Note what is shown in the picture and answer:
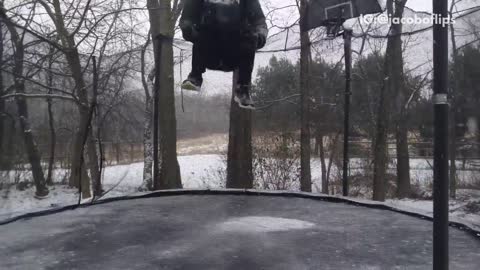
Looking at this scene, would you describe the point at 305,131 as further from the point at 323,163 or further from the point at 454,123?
the point at 454,123

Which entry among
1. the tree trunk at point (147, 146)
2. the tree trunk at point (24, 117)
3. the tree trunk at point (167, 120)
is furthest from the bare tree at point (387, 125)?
the tree trunk at point (24, 117)

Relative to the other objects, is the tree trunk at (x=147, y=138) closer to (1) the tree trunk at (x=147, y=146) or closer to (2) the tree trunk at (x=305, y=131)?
(1) the tree trunk at (x=147, y=146)

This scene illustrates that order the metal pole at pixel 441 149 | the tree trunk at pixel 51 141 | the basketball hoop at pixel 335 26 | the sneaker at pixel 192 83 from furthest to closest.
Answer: the tree trunk at pixel 51 141, the basketball hoop at pixel 335 26, the sneaker at pixel 192 83, the metal pole at pixel 441 149

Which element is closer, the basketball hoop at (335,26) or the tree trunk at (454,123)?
the basketball hoop at (335,26)

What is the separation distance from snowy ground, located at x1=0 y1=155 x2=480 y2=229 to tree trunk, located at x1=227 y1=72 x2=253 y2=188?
1.87 feet

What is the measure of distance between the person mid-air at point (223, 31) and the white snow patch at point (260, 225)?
2.71 ft

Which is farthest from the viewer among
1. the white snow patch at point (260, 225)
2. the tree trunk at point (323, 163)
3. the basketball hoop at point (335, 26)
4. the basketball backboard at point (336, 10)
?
the tree trunk at point (323, 163)

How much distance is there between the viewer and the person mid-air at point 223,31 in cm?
201

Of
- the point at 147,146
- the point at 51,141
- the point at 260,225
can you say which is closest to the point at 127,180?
the point at 147,146

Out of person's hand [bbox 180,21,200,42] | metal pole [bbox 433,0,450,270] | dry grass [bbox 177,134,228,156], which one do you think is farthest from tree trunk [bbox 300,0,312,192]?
metal pole [bbox 433,0,450,270]

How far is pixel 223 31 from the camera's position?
203cm

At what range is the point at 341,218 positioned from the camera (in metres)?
2.71

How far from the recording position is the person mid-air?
6.60ft

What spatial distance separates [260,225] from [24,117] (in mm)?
3955
